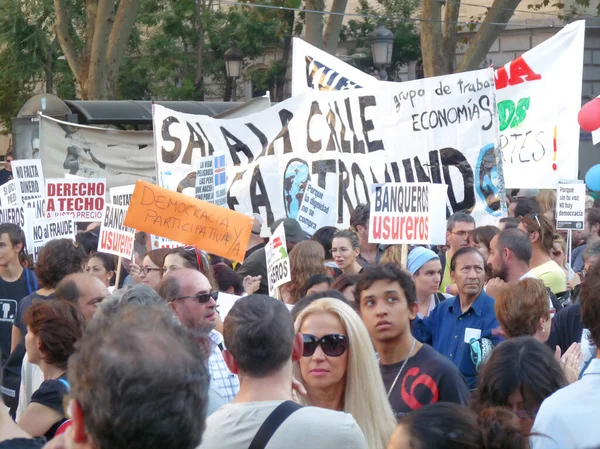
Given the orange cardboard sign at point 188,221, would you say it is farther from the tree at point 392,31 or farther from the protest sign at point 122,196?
the tree at point 392,31

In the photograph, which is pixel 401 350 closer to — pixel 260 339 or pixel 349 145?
pixel 260 339

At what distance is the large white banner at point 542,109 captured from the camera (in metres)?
9.72

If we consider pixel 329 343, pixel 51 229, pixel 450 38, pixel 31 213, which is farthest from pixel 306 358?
pixel 450 38

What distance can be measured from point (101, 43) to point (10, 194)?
379 inches

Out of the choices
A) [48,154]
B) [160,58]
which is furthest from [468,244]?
[160,58]

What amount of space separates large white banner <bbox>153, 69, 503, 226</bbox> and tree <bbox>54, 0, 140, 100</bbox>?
9872 mm

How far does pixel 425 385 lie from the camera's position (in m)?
3.99

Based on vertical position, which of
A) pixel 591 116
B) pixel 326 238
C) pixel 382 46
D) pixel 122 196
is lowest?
pixel 326 238

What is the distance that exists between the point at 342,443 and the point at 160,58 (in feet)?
94.3

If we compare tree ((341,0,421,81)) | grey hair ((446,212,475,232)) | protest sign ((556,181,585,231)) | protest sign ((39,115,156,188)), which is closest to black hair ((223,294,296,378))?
grey hair ((446,212,475,232))

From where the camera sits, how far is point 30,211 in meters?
9.42

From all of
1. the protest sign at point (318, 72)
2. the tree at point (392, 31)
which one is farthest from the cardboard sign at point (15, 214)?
the tree at point (392, 31)

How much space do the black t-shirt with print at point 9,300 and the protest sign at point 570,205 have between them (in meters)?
4.85

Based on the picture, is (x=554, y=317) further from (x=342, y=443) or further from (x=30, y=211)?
(x=30, y=211)
